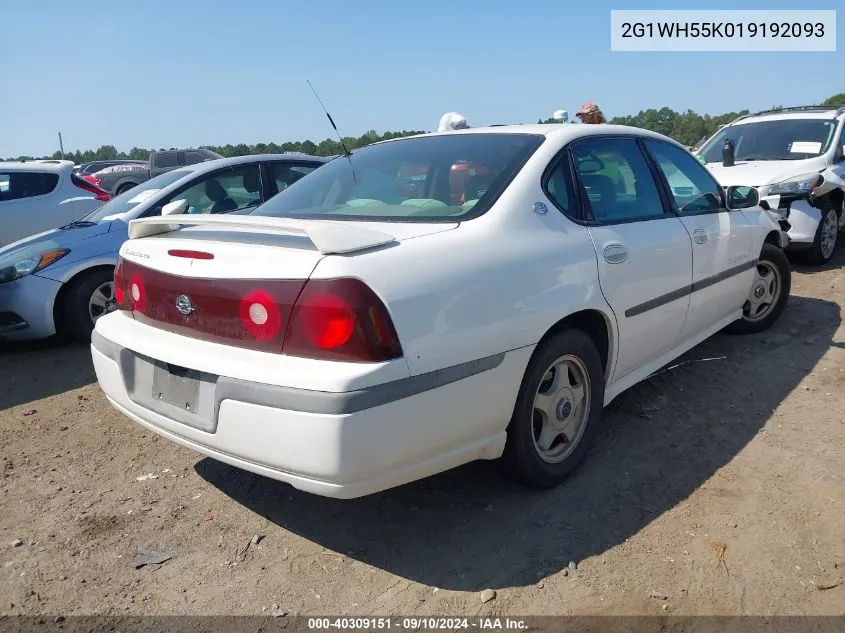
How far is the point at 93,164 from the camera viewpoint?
1053 inches

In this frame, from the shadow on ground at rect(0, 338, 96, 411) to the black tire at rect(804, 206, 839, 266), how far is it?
6832 mm

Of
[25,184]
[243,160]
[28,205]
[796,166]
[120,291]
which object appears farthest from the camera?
[25,184]

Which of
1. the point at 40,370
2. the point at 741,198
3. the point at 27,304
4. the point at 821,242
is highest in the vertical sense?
the point at 741,198

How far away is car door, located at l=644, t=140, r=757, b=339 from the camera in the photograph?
385cm

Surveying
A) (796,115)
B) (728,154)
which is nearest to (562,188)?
(728,154)

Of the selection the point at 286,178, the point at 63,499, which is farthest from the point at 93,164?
the point at 63,499

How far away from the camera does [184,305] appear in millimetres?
2582

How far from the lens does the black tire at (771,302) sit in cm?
497

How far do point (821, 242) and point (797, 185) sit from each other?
699 millimetres

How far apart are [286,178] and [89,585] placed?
176 inches

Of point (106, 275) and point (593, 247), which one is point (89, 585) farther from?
point (106, 275)

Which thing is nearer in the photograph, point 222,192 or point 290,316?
point 290,316

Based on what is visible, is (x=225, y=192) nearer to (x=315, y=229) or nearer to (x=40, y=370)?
(x=40, y=370)

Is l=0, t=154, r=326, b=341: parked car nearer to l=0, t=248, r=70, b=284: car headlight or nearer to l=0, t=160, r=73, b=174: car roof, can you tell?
l=0, t=248, r=70, b=284: car headlight
